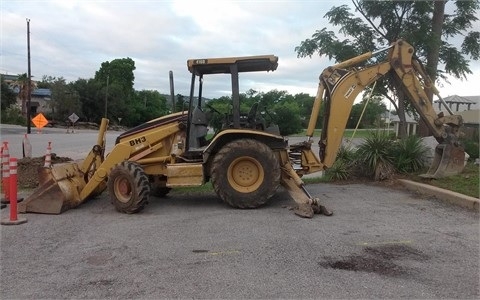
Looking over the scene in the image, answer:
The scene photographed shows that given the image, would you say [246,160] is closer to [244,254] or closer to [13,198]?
[244,254]

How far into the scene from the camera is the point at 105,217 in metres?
8.34

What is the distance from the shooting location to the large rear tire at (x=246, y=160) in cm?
873

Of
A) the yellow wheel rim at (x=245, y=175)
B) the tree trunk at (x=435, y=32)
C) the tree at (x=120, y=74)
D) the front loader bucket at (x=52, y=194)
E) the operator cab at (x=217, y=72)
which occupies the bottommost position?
the front loader bucket at (x=52, y=194)

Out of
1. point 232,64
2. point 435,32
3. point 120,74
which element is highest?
point 120,74

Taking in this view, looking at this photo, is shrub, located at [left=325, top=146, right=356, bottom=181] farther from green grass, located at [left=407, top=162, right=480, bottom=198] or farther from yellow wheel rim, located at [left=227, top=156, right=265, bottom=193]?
yellow wheel rim, located at [left=227, top=156, right=265, bottom=193]

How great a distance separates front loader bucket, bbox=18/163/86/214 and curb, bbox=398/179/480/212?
7.28 m

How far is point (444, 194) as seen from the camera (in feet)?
31.0

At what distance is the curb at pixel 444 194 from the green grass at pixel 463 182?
255 mm

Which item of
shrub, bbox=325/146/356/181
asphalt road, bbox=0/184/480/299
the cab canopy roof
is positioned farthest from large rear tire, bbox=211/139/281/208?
shrub, bbox=325/146/356/181

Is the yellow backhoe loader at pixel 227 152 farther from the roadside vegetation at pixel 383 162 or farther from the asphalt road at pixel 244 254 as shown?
the roadside vegetation at pixel 383 162


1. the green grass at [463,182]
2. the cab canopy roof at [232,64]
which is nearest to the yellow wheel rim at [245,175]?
the cab canopy roof at [232,64]

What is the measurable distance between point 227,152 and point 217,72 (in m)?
1.79

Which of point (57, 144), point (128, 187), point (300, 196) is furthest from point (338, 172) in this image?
point (57, 144)

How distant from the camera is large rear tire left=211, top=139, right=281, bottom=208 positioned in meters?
8.73
